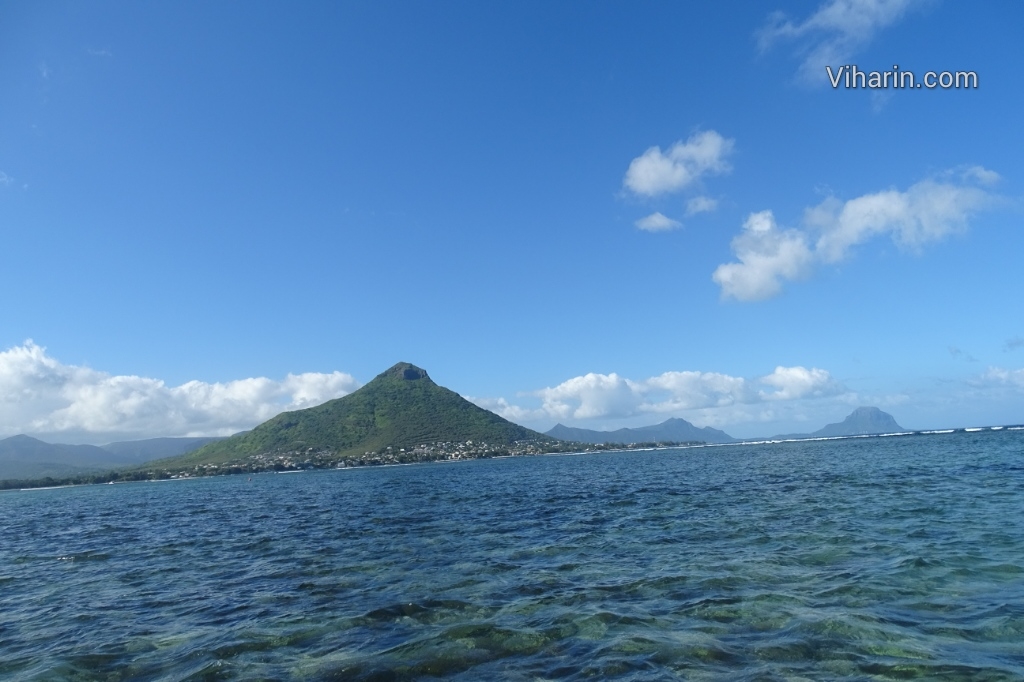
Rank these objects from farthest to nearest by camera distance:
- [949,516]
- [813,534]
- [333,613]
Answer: [949,516], [813,534], [333,613]

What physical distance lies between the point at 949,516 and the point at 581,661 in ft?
84.5

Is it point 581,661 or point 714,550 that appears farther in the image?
point 714,550

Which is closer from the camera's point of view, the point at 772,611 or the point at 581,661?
the point at 581,661

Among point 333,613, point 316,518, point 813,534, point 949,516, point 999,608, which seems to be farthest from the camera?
point 316,518

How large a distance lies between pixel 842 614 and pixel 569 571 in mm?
8960

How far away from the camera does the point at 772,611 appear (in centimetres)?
1470

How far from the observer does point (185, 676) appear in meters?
12.5

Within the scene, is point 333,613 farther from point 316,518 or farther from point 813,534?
point 316,518

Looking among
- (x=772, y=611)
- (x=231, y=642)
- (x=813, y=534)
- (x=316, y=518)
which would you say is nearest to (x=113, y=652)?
(x=231, y=642)

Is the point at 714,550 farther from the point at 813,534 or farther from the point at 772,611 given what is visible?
the point at 772,611

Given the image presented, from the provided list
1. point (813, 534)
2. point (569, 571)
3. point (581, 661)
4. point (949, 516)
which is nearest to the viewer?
point (581, 661)

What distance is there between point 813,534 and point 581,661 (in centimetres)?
1745

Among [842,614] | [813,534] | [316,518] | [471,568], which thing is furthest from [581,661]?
[316,518]

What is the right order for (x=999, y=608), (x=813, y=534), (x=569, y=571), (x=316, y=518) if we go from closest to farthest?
(x=999, y=608)
(x=569, y=571)
(x=813, y=534)
(x=316, y=518)
